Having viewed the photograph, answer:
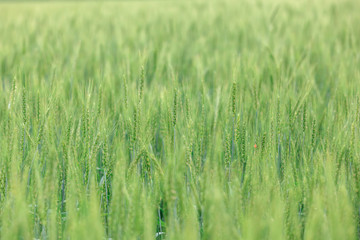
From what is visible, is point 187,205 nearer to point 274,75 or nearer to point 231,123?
point 231,123

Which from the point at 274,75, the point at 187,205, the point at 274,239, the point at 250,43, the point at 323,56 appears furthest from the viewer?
the point at 250,43

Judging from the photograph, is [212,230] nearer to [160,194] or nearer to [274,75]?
[160,194]

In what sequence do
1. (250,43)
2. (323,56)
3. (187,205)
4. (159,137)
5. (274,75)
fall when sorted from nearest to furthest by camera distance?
(187,205) → (159,137) → (274,75) → (323,56) → (250,43)

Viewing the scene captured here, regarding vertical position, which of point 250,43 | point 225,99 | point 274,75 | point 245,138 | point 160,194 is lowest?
point 160,194

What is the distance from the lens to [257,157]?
1.10m

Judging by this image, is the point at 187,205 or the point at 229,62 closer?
the point at 187,205

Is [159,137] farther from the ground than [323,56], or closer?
closer

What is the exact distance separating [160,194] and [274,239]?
38 cm

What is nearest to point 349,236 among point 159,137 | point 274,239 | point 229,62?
point 274,239

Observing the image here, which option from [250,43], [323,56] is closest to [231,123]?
[323,56]

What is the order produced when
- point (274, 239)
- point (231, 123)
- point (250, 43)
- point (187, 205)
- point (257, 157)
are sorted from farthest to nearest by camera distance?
1. point (250, 43)
2. point (231, 123)
3. point (257, 157)
4. point (187, 205)
5. point (274, 239)

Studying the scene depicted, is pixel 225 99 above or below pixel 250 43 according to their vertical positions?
below

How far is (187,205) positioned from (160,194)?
0.34 feet

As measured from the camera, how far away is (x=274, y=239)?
771 mm
